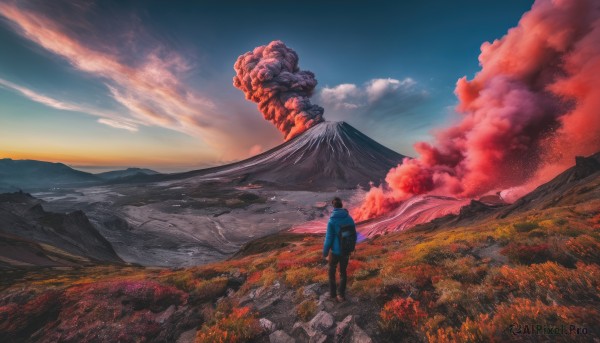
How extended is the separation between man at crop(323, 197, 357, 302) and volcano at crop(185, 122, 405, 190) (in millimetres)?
96719

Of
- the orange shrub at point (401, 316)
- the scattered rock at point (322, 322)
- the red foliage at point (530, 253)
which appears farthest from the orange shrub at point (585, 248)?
the scattered rock at point (322, 322)

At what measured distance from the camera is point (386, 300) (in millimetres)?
7250

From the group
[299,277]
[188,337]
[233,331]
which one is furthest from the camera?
[299,277]

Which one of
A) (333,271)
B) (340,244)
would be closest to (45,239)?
(333,271)

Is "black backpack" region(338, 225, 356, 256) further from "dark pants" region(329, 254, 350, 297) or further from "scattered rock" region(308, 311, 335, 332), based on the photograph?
"scattered rock" region(308, 311, 335, 332)

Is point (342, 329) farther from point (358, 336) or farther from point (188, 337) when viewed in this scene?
point (188, 337)

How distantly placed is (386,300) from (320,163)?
128 meters

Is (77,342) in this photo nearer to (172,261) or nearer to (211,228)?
(172,261)

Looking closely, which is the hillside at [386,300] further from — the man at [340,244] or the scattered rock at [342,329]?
the man at [340,244]

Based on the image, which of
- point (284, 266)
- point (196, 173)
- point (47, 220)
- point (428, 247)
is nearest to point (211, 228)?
point (47, 220)

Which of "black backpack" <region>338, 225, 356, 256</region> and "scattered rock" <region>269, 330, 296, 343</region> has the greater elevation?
"black backpack" <region>338, 225, 356, 256</region>

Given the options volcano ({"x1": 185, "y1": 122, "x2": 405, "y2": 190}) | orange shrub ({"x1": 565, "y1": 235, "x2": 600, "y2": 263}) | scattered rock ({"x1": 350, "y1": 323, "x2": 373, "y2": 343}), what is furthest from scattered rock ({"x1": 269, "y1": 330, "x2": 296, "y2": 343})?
volcano ({"x1": 185, "y1": 122, "x2": 405, "y2": 190})

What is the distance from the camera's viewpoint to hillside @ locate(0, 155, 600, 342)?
17.7ft

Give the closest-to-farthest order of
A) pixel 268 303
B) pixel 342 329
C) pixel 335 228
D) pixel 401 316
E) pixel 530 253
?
pixel 401 316 → pixel 342 329 → pixel 530 253 → pixel 335 228 → pixel 268 303
